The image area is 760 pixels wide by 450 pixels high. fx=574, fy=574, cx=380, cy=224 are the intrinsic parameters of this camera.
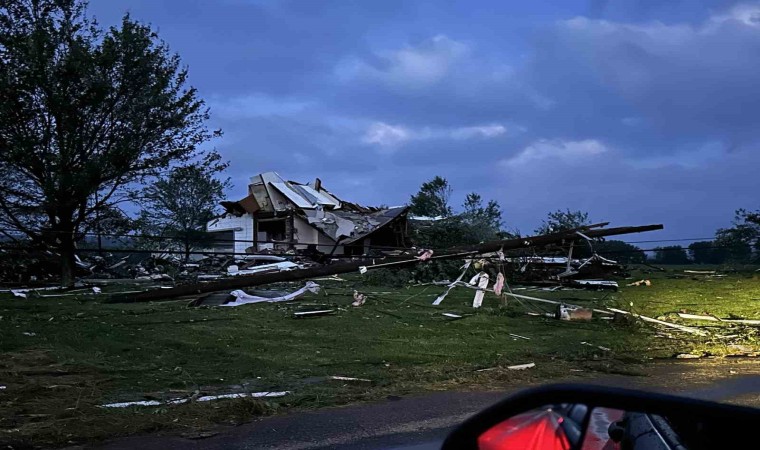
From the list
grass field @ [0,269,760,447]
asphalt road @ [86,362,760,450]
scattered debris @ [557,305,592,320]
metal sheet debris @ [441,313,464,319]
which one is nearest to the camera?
asphalt road @ [86,362,760,450]

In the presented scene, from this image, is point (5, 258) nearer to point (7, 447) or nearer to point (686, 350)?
point (7, 447)

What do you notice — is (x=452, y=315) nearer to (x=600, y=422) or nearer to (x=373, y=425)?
(x=373, y=425)

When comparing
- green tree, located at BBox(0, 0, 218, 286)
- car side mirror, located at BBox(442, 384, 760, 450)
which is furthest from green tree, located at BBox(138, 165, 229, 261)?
car side mirror, located at BBox(442, 384, 760, 450)

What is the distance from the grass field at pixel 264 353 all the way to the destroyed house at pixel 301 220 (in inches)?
927

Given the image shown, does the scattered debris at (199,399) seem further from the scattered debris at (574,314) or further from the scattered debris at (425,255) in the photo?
the scattered debris at (574,314)

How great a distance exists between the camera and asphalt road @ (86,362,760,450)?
499 cm

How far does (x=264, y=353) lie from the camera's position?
32.6ft

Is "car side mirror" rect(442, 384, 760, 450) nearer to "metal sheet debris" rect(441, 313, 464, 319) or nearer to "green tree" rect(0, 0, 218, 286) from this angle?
"metal sheet debris" rect(441, 313, 464, 319)

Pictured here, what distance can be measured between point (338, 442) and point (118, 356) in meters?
5.88

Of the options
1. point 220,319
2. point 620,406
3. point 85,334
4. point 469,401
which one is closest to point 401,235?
point 220,319

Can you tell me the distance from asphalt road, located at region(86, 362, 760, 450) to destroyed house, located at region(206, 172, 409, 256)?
33.4 metres

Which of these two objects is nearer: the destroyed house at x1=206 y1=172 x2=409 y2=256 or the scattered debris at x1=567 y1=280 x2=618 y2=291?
the scattered debris at x1=567 y1=280 x2=618 y2=291

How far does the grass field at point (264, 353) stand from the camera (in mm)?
6031

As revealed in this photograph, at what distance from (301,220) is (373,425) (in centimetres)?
3905
